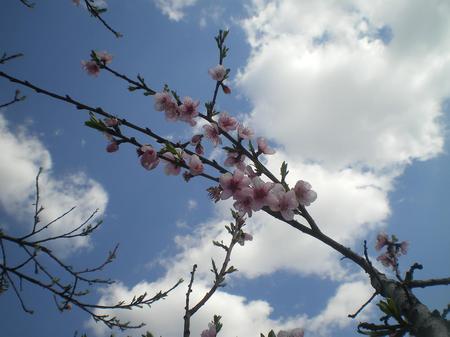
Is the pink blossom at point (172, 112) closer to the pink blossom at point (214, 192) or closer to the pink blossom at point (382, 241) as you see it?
the pink blossom at point (214, 192)

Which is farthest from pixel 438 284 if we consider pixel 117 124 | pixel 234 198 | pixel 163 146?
pixel 117 124

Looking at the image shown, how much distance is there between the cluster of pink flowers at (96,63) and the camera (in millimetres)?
3754

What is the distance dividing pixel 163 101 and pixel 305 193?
1918mm

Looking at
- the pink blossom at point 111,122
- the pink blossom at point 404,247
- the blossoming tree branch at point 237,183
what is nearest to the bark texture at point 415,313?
the blossoming tree branch at point 237,183

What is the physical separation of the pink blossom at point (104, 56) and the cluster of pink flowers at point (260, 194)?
236 cm

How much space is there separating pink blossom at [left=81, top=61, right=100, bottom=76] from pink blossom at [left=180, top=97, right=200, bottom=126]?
1365mm

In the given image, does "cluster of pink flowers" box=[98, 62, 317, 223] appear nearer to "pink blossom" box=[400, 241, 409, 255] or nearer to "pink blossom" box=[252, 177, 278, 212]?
"pink blossom" box=[252, 177, 278, 212]

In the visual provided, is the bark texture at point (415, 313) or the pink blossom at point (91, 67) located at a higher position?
the pink blossom at point (91, 67)

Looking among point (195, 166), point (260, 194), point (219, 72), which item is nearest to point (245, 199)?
point (260, 194)

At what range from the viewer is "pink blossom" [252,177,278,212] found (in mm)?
2434

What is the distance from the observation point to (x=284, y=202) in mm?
2346

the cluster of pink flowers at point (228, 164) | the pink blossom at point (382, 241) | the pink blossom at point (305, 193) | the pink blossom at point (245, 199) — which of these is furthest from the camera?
the pink blossom at point (382, 241)

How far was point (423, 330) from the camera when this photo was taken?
5.30 ft

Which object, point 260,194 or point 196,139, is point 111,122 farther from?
point 260,194
